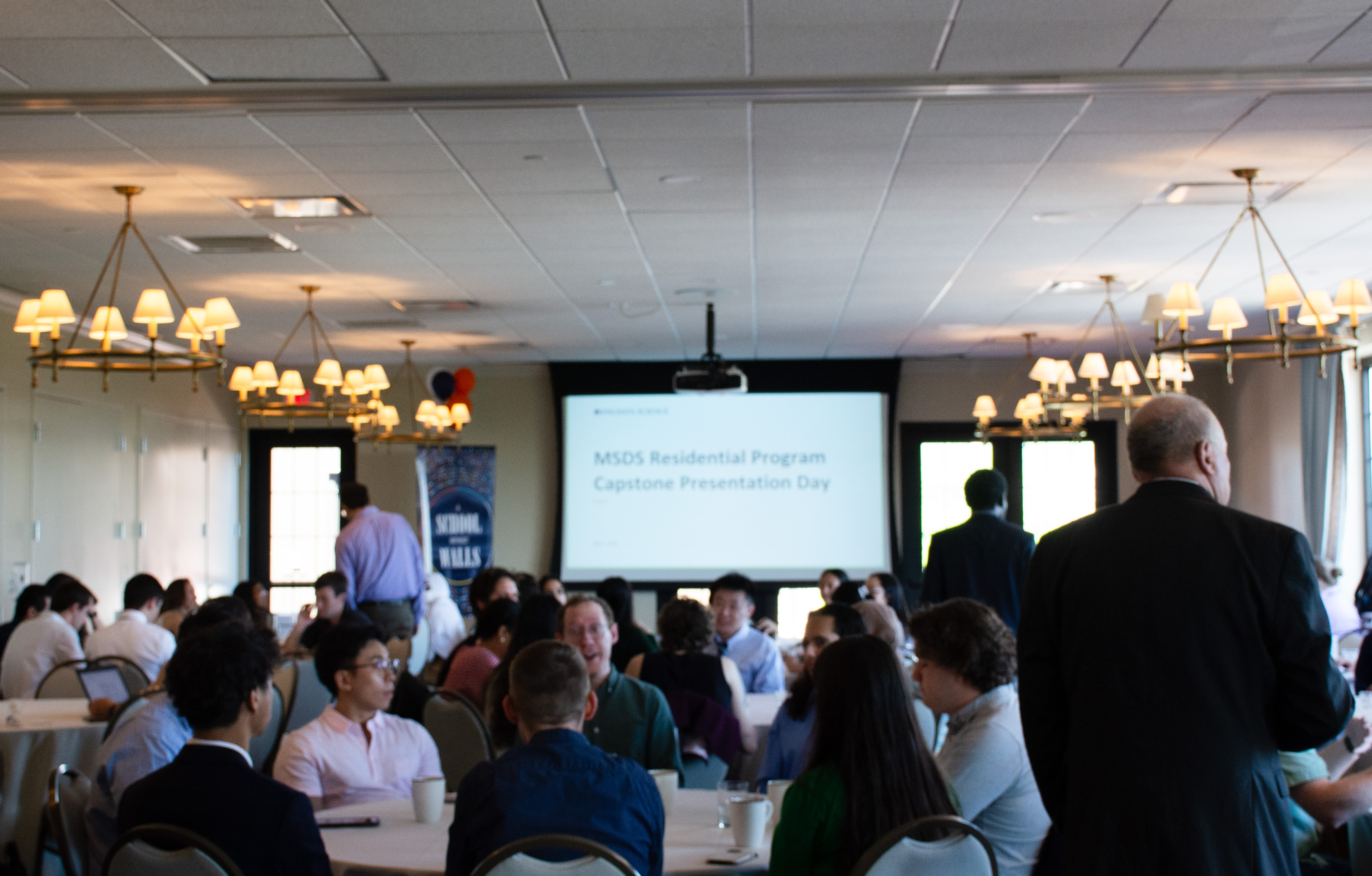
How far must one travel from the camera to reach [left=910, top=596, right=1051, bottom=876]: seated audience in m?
3.28

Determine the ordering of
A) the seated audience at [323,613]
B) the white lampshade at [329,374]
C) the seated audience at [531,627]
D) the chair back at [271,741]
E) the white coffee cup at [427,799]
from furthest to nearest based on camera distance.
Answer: the white lampshade at [329,374], the seated audience at [323,613], the chair back at [271,741], the seated audience at [531,627], the white coffee cup at [427,799]

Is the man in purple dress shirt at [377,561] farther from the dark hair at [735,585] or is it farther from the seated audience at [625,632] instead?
the dark hair at [735,585]

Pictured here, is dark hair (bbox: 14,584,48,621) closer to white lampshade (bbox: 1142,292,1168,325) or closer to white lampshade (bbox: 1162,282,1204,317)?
white lampshade (bbox: 1162,282,1204,317)

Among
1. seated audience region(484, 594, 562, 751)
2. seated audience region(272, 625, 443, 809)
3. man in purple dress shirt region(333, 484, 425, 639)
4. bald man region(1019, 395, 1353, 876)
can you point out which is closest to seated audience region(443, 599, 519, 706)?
seated audience region(484, 594, 562, 751)

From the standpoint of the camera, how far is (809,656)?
552 cm

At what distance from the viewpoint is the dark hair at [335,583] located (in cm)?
905

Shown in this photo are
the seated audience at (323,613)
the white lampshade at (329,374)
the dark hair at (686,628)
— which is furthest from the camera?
the white lampshade at (329,374)

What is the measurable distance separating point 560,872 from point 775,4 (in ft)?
10.6

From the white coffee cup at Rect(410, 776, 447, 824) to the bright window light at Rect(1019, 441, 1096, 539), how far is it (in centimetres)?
1237

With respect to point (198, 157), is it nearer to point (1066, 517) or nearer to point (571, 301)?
point (571, 301)

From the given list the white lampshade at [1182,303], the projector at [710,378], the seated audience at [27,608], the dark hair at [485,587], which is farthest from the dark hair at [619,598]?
the projector at [710,378]

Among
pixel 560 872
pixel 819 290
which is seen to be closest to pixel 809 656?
pixel 560 872

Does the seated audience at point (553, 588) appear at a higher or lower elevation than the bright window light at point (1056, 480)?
lower

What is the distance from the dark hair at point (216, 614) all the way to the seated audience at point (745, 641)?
257cm
